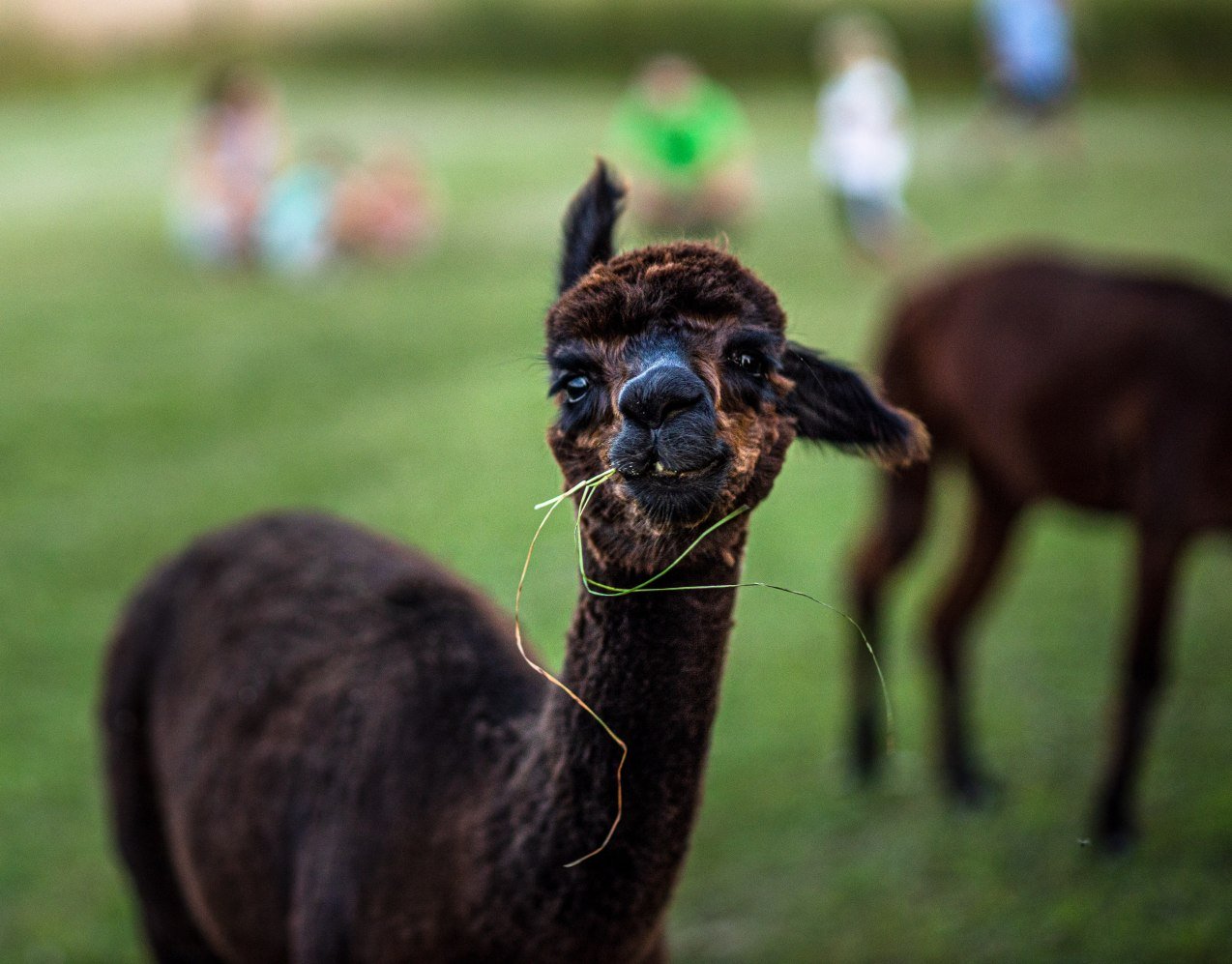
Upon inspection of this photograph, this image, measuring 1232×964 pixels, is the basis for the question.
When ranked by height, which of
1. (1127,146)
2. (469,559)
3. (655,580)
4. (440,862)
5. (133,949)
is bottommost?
(133,949)

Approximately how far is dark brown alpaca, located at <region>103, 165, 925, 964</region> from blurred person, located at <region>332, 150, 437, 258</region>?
9.40 metres

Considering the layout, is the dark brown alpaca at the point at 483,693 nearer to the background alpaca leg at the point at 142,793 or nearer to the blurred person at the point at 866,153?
the background alpaca leg at the point at 142,793

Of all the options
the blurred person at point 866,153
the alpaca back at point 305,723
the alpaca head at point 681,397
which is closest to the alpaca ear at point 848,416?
the alpaca head at point 681,397

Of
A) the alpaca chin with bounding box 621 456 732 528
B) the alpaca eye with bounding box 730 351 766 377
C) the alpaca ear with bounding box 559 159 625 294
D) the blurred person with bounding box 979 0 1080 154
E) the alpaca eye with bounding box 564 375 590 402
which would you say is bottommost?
the alpaca chin with bounding box 621 456 732 528

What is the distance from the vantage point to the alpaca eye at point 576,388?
1.90m

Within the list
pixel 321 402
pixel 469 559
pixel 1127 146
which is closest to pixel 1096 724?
pixel 469 559

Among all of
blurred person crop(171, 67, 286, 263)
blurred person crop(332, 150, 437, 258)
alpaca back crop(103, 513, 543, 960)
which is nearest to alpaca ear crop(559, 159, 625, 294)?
alpaca back crop(103, 513, 543, 960)

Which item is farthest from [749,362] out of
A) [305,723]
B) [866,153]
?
[866,153]

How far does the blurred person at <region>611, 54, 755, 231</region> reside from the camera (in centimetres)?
1302

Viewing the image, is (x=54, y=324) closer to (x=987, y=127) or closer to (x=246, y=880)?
(x=246, y=880)

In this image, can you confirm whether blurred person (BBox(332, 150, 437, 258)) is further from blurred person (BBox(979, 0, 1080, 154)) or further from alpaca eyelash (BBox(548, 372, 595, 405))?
alpaca eyelash (BBox(548, 372, 595, 405))

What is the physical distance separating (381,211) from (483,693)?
10281mm

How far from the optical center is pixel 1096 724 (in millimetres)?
4574

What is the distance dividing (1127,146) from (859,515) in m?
10.5
